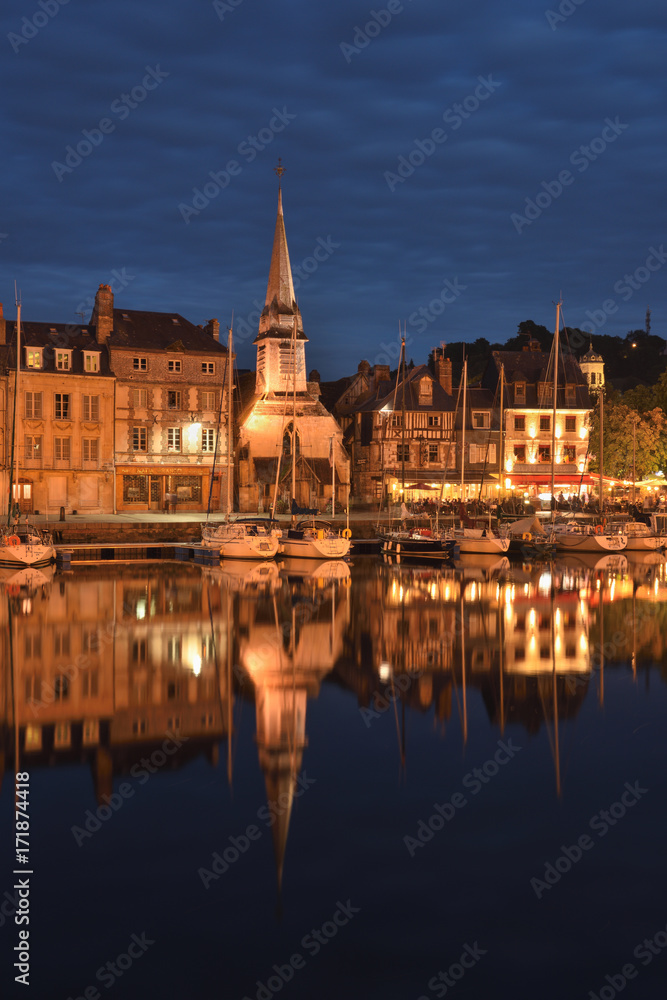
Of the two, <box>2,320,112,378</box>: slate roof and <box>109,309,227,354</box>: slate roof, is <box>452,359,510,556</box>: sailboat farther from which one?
<box>2,320,112,378</box>: slate roof

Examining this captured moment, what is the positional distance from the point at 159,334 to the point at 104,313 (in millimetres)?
3619

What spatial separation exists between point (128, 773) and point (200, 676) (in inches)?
234

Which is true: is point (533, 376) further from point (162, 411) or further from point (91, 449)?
point (91, 449)

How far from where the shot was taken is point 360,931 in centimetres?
849

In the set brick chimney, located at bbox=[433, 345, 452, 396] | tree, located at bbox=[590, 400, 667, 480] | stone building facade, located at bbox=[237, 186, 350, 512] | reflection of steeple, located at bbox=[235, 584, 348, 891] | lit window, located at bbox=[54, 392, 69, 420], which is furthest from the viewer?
tree, located at bbox=[590, 400, 667, 480]

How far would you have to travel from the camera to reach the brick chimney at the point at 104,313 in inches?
2207

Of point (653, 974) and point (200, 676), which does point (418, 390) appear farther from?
point (653, 974)

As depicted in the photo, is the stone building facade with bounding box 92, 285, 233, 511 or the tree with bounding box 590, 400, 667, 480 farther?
the tree with bounding box 590, 400, 667, 480

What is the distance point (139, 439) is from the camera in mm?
56531
